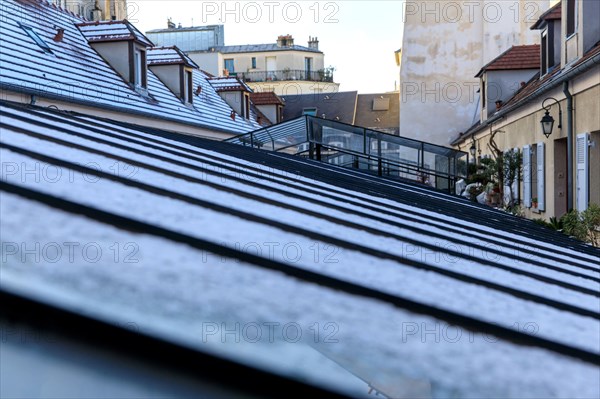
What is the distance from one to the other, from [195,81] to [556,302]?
25.8 m

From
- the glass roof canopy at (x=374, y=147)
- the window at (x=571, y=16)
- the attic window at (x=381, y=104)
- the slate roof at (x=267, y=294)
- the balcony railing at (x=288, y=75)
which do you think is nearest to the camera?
the slate roof at (x=267, y=294)

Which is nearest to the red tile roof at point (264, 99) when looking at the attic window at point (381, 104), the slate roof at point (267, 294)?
the attic window at point (381, 104)

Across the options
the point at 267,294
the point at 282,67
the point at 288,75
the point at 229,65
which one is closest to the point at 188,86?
the point at 267,294

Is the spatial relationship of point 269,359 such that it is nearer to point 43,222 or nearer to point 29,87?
point 43,222

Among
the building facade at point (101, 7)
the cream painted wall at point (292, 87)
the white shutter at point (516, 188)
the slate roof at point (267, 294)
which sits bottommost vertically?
the white shutter at point (516, 188)

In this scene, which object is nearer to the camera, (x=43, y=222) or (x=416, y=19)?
(x=43, y=222)

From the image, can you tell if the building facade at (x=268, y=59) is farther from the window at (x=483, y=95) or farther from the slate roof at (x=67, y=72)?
the slate roof at (x=67, y=72)

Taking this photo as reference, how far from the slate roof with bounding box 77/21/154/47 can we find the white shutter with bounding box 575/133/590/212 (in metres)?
10.6

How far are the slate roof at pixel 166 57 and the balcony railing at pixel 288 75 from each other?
29019 mm

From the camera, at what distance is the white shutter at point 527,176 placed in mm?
16547

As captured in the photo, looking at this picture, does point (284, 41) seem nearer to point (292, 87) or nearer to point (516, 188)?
point (292, 87)

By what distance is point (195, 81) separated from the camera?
1049 inches

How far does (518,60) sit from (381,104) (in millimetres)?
20490

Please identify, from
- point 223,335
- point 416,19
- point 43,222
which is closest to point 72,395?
point 223,335
